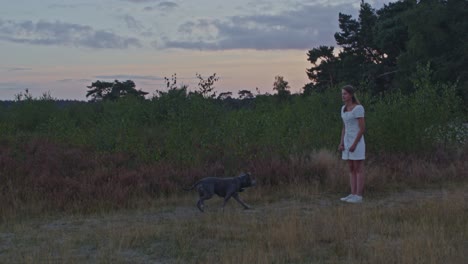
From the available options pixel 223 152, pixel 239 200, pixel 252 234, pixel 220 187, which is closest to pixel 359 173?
pixel 239 200

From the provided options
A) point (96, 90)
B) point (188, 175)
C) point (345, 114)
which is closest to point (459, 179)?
point (345, 114)

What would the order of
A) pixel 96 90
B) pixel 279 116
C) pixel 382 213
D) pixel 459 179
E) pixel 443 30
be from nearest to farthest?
pixel 382 213, pixel 459 179, pixel 279 116, pixel 443 30, pixel 96 90

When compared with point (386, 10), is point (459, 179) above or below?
below

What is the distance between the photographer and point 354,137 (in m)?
9.10

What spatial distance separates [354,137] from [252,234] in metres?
3.20

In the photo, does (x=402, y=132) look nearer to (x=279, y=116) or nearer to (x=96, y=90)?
(x=279, y=116)

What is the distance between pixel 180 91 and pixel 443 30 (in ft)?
84.8

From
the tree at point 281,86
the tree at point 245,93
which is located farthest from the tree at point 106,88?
the tree at point 245,93

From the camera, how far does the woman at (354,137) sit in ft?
29.4

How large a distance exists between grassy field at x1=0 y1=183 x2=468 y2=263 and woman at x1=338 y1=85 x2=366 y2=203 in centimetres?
48

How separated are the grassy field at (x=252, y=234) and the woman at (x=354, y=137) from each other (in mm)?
480

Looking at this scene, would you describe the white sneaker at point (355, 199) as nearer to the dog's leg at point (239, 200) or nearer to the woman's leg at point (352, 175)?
the woman's leg at point (352, 175)

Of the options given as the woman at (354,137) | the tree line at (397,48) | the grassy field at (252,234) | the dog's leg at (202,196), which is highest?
the tree line at (397,48)

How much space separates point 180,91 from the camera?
18625mm
